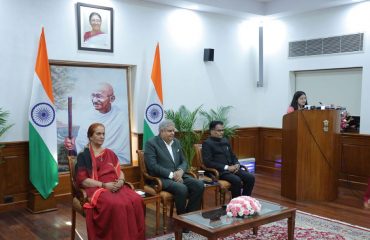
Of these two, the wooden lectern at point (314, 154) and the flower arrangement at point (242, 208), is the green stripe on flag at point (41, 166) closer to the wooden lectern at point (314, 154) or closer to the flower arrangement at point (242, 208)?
the flower arrangement at point (242, 208)

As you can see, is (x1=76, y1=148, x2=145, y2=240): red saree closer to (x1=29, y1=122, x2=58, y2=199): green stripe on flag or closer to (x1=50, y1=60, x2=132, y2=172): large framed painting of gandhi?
(x1=29, y1=122, x2=58, y2=199): green stripe on flag

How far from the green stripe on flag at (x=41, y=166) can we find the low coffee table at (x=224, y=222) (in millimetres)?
2129

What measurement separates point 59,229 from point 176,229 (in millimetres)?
1563

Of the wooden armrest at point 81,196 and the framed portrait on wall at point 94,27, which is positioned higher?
the framed portrait on wall at point 94,27

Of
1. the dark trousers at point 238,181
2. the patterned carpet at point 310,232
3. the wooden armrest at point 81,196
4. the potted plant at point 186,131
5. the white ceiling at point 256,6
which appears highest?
the white ceiling at point 256,6

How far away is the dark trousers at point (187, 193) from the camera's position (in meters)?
3.90

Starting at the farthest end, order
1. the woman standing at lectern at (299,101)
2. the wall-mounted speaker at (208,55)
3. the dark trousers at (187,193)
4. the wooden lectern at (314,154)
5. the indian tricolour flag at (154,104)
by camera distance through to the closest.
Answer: the wall-mounted speaker at (208,55)
the indian tricolour flag at (154,104)
the woman standing at lectern at (299,101)
the wooden lectern at (314,154)
the dark trousers at (187,193)

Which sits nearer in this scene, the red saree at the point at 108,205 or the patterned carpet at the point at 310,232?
the red saree at the point at 108,205

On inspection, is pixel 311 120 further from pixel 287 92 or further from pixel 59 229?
pixel 59 229

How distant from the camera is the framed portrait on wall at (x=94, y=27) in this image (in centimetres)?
517

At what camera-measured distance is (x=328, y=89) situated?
257 inches

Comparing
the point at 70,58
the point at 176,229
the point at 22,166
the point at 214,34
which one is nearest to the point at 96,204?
the point at 176,229

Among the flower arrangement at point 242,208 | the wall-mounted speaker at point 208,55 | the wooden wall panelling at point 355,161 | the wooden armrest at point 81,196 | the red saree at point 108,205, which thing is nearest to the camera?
the flower arrangement at point 242,208

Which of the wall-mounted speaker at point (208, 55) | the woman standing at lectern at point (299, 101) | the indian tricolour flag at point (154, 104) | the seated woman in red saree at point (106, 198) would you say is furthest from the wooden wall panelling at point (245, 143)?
the seated woman in red saree at point (106, 198)
